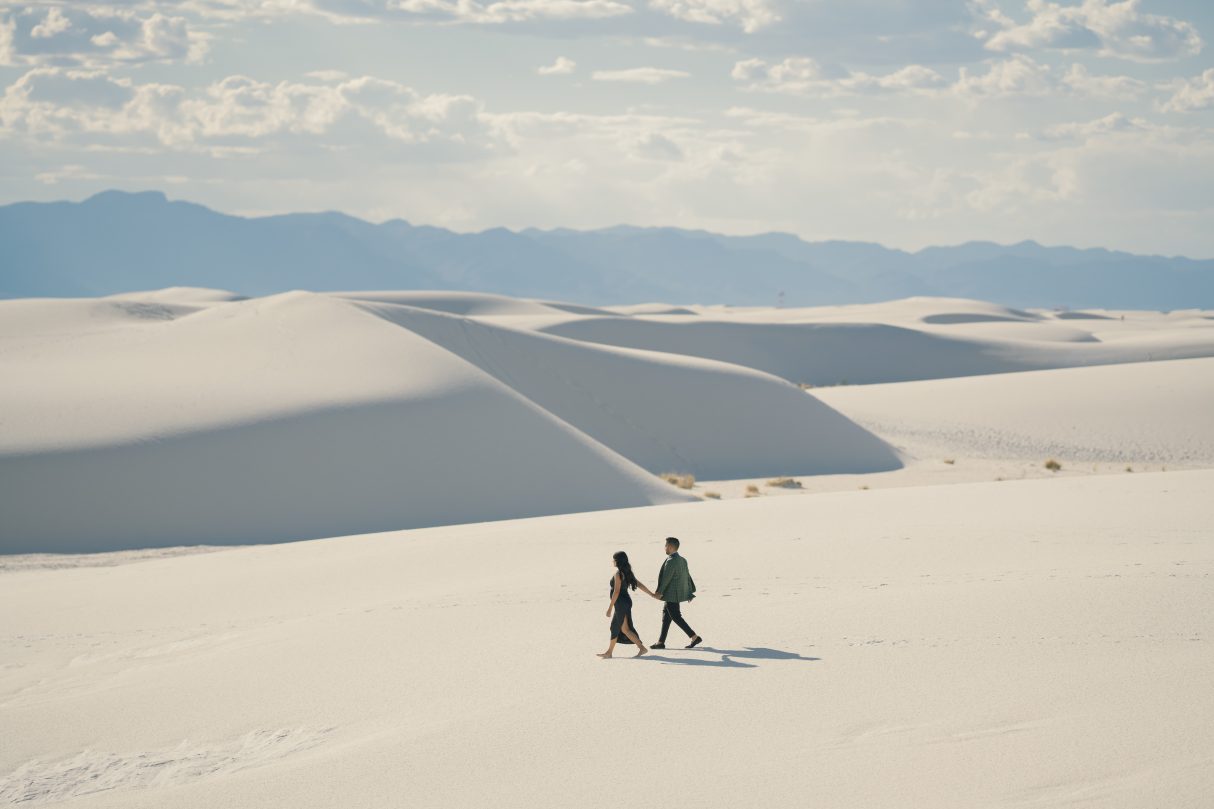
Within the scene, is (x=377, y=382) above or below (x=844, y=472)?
above

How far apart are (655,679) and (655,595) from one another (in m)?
1.09

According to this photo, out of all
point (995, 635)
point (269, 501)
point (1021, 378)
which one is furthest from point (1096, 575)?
point (1021, 378)

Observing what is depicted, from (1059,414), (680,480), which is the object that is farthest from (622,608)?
(1059,414)

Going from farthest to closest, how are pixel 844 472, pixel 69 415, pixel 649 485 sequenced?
pixel 844 472 → pixel 649 485 → pixel 69 415

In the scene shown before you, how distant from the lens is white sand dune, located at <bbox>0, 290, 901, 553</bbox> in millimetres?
20688

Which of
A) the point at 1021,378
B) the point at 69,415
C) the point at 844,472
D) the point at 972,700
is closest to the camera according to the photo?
the point at 972,700

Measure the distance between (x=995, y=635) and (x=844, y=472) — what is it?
23.5 metres

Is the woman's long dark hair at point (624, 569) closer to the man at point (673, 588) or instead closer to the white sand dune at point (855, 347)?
the man at point (673, 588)

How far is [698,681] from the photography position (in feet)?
27.0

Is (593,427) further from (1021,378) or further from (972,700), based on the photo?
(972,700)

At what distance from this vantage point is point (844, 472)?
3200 cm

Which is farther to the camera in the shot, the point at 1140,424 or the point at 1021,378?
the point at 1021,378

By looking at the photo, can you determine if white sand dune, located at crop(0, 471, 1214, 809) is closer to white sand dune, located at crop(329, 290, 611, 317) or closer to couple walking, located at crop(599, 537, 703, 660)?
couple walking, located at crop(599, 537, 703, 660)

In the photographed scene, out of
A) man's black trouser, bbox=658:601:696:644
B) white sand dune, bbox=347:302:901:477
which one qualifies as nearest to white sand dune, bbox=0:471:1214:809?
man's black trouser, bbox=658:601:696:644
